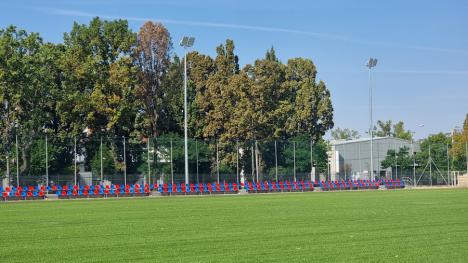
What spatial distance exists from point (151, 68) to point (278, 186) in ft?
58.3

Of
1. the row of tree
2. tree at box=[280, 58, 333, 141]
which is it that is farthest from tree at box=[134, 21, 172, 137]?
tree at box=[280, 58, 333, 141]

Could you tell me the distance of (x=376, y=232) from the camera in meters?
16.2

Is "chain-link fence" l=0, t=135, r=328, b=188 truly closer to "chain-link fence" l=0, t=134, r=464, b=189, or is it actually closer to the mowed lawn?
"chain-link fence" l=0, t=134, r=464, b=189

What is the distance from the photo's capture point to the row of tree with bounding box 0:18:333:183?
2263 inches

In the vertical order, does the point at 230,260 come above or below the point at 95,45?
below

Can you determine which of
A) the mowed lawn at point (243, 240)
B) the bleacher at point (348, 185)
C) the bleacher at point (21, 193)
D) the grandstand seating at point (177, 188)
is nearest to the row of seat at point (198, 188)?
the grandstand seating at point (177, 188)

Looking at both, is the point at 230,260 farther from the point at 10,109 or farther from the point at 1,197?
the point at 10,109

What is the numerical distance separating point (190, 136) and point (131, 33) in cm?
1387

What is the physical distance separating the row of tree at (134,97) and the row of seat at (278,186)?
315 centimetres

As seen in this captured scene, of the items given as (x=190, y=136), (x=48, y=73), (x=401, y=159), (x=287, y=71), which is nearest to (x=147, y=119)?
(x=190, y=136)

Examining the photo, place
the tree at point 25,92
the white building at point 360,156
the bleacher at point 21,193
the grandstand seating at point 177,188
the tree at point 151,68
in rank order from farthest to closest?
the white building at point 360,156 < the tree at point 151,68 < the tree at point 25,92 < the grandstand seating at point 177,188 < the bleacher at point 21,193

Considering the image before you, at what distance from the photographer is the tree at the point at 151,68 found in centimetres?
6644

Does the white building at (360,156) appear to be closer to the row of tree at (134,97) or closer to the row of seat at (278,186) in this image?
the row of tree at (134,97)

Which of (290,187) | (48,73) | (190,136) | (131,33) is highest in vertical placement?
(131,33)
